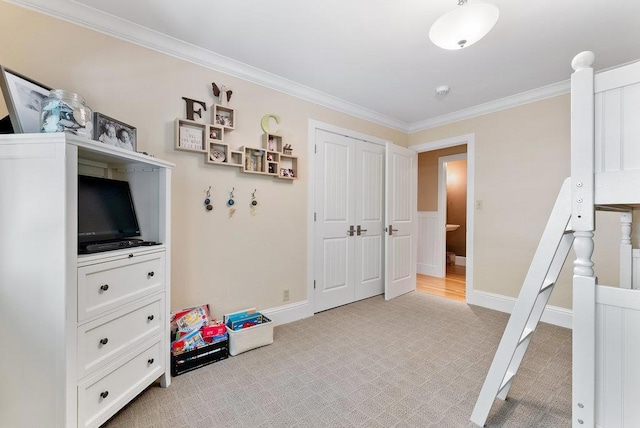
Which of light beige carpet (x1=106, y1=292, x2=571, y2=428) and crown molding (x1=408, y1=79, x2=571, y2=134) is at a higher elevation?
→ crown molding (x1=408, y1=79, x2=571, y2=134)

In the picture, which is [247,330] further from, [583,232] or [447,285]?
[447,285]

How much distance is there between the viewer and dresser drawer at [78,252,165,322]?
47.1 inches

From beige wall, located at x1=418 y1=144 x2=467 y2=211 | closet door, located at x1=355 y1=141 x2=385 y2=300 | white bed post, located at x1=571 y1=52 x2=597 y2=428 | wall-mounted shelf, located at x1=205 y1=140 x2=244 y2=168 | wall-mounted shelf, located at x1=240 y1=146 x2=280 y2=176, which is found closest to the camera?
white bed post, located at x1=571 y1=52 x2=597 y2=428

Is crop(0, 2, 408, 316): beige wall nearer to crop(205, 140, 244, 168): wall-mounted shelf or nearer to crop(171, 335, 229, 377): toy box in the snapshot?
crop(205, 140, 244, 168): wall-mounted shelf

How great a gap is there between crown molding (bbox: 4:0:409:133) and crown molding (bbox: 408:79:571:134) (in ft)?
4.50

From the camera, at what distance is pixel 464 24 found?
136 centimetres

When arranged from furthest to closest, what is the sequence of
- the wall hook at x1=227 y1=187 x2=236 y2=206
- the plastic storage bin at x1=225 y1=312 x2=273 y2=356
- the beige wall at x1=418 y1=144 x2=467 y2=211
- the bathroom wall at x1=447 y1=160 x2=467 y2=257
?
the bathroom wall at x1=447 y1=160 x2=467 y2=257 → the beige wall at x1=418 y1=144 x2=467 y2=211 → the wall hook at x1=227 y1=187 x2=236 y2=206 → the plastic storage bin at x1=225 y1=312 x2=273 y2=356

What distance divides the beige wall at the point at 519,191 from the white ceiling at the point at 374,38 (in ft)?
1.16

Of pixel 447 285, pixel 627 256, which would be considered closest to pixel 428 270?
pixel 447 285

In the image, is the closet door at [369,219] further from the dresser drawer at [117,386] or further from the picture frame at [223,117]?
the dresser drawer at [117,386]

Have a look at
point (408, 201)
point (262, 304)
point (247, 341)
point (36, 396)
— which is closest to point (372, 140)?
point (408, 201)

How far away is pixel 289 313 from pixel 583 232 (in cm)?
238

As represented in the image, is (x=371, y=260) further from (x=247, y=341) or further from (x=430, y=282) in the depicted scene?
(x=247, y=341)

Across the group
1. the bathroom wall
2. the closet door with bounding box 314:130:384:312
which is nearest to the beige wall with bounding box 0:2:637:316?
the closet door with bounding box 314:130:384:312
